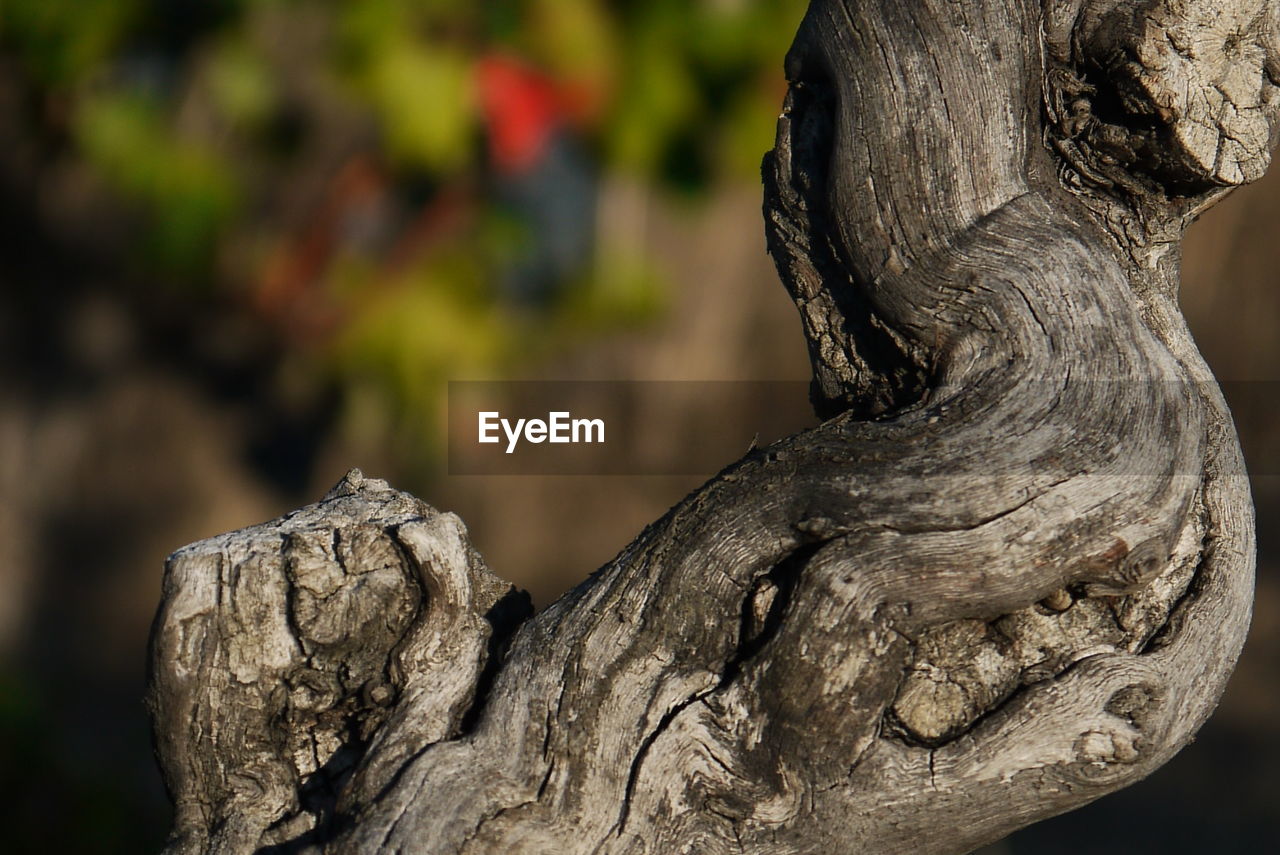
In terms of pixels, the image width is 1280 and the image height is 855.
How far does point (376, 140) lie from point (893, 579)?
14.8 feet

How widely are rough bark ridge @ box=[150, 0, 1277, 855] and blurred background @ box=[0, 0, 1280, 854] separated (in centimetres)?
309

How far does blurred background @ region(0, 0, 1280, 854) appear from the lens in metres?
5.32

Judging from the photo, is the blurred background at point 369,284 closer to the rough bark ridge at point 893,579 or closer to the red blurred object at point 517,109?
the red blurred object at point 517,109

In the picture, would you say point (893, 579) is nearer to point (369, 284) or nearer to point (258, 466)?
point (369, 284)

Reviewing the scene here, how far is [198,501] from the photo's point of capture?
6500mm

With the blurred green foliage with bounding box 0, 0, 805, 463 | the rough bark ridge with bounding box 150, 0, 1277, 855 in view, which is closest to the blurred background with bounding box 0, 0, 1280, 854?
the blurred green foliage with bounding box 0, 0, 805, 463

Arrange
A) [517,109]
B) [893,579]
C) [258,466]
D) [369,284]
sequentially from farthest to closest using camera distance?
[258,466], [369,284], [517,109], [893,579]

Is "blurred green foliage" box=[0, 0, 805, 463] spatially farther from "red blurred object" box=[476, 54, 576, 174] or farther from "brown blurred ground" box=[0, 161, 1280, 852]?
"brown blurred ground" box=[0, 161, 1280, 852]

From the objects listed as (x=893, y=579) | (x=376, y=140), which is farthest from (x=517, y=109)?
(x=893, y=579)

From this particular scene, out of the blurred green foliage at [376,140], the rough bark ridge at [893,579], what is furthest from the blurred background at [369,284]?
the rough bark ridge at [893,579]

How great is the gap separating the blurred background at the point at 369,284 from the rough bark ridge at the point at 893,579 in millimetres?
3089

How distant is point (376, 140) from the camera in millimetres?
5594

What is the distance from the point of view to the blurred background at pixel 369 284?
17.5ft

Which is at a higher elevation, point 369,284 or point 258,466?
point 369,284
